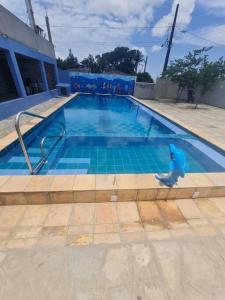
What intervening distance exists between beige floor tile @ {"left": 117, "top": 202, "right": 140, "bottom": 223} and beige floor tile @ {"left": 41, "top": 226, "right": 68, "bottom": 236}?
70cm

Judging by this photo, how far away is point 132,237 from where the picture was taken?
1850 millimetres

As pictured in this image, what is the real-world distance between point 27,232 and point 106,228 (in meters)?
0.93

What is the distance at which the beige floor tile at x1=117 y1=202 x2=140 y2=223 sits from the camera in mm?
2079

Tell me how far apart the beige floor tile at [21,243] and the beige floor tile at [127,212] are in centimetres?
104

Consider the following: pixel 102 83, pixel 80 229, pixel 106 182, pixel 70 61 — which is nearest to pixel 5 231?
pixel 80 229

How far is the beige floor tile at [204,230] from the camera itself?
1.94m

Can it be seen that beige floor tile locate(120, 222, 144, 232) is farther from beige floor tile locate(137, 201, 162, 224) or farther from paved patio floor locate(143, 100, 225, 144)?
paved patio floor locate(143, 100, 225, 144)

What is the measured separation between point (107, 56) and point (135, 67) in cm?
879

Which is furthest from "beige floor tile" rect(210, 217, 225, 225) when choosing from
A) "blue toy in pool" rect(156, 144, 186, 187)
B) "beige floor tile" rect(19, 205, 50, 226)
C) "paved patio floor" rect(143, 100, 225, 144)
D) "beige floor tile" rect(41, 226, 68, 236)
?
"paved patio floor" rect(143, 100, 225, 144)

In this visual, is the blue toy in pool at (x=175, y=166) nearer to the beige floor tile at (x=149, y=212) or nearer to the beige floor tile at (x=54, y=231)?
the beige floor tile at (x=149, y=212)

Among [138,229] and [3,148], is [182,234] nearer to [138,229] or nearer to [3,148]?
[138,229]

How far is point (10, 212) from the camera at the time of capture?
81.8 inches

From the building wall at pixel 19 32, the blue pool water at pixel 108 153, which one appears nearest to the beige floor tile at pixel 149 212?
the blue pool water at pixel 108 153

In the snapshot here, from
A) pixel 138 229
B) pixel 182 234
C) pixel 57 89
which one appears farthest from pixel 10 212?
pixel 57 89
